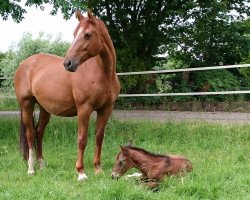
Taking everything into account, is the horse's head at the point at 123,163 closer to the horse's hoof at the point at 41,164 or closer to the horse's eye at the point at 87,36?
the horse's eye at the point at 87,36

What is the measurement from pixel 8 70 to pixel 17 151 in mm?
11984

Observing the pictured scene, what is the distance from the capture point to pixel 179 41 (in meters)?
15.8

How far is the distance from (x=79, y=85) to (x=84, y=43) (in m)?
0.61

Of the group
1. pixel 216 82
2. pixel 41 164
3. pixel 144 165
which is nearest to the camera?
pixel 144 165

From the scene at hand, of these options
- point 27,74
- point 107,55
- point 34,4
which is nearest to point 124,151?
point 107,55

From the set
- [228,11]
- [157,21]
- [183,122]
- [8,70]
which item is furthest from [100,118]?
[8,70]

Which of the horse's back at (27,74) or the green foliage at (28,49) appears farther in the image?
the green foliage at (28,49)

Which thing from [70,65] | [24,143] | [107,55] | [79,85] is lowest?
[24,143]

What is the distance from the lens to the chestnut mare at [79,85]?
19.5ft

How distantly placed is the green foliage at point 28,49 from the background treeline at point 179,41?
16.3 feet

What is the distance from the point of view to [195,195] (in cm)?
492

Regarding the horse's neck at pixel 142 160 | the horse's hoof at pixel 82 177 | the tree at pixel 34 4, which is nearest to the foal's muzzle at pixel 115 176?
the horse's neck at pixel 142 160

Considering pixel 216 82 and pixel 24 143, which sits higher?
pixel 216 82

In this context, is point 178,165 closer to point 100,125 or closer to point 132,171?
point 132,171
